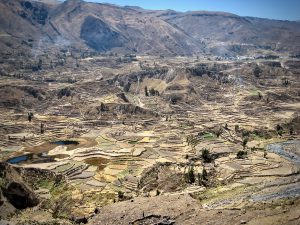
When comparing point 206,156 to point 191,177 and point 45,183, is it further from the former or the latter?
point 45,183

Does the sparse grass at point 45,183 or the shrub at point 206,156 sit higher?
the shrub at point 206,156

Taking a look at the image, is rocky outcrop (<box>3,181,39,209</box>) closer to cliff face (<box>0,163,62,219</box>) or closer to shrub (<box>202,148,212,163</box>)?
cliff face (<box>0,163,62,219</box>)

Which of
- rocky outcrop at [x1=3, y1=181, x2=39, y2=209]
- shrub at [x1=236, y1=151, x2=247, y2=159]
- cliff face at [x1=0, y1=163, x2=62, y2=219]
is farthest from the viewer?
shrub at [x1=236, y1=151, x2=247, y2=159]

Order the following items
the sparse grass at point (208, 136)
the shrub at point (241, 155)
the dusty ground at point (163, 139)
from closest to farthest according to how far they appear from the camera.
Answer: the dusty ground at point (163, 139) < the shrub at point (241, 155) < the sparse grass at point (208, 136)

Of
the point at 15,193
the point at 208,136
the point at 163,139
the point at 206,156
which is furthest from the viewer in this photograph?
the point at 208,136

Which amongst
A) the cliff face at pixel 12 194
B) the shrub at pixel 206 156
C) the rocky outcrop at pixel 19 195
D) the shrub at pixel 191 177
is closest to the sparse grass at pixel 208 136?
the shrub at pixel 206 156

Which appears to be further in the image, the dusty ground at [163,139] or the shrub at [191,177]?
the shrub at [191,177]

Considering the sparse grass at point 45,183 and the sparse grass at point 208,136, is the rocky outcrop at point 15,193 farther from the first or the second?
the sparse grass at point 208,136

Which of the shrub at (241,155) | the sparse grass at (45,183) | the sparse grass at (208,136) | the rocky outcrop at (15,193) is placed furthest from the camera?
the sparse grass at (208,136)

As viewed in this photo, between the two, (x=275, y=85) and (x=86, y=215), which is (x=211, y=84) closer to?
(x=275, y=85)

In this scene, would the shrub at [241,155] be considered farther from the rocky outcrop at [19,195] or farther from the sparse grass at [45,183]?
the rocky outcrop at [19,195]

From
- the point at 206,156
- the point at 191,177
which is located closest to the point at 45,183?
the point at 191,177

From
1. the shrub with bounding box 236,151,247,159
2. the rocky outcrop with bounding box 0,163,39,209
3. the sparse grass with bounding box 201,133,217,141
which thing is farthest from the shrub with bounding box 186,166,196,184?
the sparse grass with bounding box 201,133,217,141
